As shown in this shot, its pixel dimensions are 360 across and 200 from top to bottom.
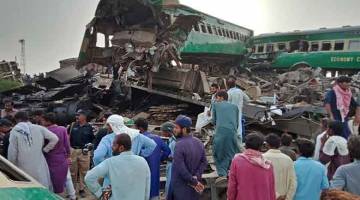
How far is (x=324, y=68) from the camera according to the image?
2281cm

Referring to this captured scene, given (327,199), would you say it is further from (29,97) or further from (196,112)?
(29,97)

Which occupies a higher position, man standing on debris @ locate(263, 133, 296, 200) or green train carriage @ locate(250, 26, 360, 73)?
green train carriage @ locate(250, 26, 360, 73)

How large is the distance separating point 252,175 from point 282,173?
1.50 ft

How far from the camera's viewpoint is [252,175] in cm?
368

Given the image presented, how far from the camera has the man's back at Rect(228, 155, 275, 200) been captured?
3680mm

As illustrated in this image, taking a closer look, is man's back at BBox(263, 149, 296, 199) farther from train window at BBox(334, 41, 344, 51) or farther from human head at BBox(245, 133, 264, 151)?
train window at BBox(334, 41, 344, 51)

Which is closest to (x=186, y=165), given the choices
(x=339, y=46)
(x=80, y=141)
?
(x=80, y=141)

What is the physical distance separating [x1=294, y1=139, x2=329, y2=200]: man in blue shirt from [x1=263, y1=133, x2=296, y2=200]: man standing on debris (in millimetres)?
99

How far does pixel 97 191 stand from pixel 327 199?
6.86ft

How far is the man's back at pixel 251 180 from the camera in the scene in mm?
3680

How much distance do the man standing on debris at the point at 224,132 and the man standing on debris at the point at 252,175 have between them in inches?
91.3

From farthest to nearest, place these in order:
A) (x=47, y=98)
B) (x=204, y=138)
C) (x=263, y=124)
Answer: (x=47, y=98) < (x=263, y=124) < (x=204, y=138)

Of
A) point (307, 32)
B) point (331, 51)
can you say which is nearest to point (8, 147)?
point (331, 51)

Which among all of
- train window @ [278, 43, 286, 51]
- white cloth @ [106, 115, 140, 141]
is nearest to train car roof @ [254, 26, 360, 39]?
train window @ [278, 43, 286, 51]
